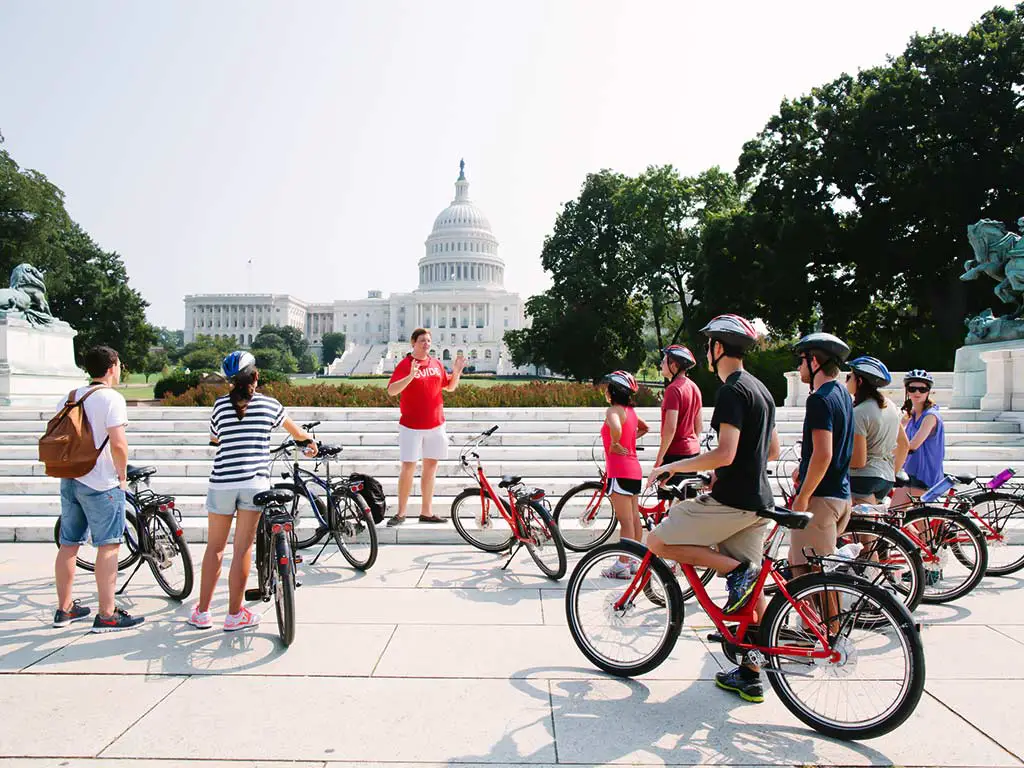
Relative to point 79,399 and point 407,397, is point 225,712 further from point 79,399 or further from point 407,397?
point 407,397

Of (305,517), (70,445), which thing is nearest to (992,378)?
(305,517)

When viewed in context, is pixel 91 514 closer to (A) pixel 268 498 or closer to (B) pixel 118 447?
(B) pixel 118 447

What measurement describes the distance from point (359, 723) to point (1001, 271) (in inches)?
628

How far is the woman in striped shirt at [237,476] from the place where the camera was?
182 inches

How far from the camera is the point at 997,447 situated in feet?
36.2

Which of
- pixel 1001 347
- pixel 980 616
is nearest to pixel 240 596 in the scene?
pixel 980 616

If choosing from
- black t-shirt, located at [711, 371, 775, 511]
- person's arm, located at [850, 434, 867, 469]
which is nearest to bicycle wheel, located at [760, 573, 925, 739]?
black t-shirt, located at [711, 371, 775, 511]

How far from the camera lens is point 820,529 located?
4.20 meters

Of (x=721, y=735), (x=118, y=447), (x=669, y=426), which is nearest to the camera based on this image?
(x=721, y=735)

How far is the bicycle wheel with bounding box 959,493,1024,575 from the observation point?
605cm

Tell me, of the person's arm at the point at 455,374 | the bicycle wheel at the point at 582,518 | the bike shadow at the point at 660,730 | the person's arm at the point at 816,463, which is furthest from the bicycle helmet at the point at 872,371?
the person's arm at the point at 455,374

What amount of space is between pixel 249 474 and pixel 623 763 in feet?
8.93

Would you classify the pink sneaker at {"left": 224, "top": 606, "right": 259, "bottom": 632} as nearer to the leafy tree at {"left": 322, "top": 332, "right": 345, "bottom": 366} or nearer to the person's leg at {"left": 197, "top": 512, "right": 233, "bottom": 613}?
the person's leg at {"left": 197, "top": 512, "right": 233, "bottom": 613}

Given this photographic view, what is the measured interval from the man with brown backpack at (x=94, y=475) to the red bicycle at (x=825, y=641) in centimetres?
325
